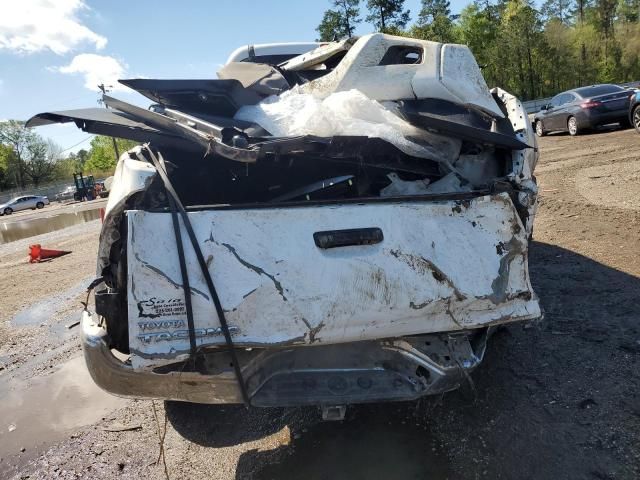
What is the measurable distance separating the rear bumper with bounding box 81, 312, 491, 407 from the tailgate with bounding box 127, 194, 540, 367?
10cm

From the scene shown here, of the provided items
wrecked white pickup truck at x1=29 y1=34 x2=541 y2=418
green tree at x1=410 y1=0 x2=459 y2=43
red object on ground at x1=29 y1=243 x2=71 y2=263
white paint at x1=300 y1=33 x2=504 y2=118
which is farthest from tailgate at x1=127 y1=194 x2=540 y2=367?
green tree at x1=410 y1=0 x2=459 y2=43

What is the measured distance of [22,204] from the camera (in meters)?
40.4

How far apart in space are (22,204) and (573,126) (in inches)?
1594

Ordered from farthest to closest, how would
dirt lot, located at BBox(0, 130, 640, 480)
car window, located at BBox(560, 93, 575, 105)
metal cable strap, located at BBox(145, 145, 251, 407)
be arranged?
car window, located at BBox(560, 93, 575, 105) → dirt lot, located at BBox(0, 130, 640, 480) → metal cable strap, located at BBox(145, 145, 251, 407)

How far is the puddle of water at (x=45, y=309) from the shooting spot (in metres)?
5.67

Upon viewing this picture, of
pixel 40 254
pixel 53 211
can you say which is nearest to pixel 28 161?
pixel 53 211

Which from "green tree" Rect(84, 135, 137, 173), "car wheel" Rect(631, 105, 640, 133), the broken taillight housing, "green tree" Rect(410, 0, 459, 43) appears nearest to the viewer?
"car wheel" Rect(631, 105, 640, 133)

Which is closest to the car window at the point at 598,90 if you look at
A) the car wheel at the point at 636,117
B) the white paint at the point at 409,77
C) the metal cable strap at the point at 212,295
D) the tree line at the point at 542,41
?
the car wheel at the point at 636,117

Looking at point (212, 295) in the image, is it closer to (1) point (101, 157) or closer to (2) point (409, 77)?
(2) point (409, 77)

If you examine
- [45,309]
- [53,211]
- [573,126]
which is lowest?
[45,309]

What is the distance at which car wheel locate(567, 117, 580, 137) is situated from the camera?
48.1ft

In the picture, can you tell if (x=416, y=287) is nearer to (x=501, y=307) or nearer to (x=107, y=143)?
(x=501, y=307)

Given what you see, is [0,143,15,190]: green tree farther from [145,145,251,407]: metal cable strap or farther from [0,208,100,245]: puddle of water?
[145,145,251,407]: metal cable strap

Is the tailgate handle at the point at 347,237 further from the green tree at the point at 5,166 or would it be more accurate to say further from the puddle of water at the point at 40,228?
the green tree at the point at 5,166
